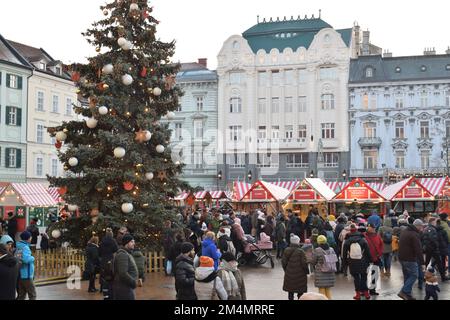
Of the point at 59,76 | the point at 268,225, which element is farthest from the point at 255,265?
the point at 59,76

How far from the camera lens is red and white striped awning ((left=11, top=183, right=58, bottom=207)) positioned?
96.0ft

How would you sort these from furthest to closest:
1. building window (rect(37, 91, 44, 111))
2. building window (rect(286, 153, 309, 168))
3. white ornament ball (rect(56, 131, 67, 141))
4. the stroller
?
1. building window (rect(286, 153, 309, 168))
2. building window (rect(37, 91, 44, 111))
3. the stroller
4. white ornament ball (rect(56, 131, 67, 141))

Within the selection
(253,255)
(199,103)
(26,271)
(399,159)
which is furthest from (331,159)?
(26,271)

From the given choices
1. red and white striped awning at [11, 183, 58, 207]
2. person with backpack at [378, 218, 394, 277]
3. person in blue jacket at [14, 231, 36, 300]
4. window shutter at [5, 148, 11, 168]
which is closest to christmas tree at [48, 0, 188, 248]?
person in blue jacket at [14, 231, 36, 300]

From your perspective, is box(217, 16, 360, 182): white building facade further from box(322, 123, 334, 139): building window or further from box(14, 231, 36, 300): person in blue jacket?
box(14, 231, 36, 300): person in blue jacket

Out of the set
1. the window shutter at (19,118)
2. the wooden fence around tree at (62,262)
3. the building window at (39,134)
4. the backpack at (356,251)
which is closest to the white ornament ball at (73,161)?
the wooden fence around tree at (62,262)

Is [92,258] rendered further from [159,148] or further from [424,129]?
[424,129]

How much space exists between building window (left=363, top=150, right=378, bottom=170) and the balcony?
0.59m

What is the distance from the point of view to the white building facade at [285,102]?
187 ft

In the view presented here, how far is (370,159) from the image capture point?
56.9m

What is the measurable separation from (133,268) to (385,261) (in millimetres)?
10570

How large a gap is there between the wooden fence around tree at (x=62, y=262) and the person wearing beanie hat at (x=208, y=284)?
1019 cm

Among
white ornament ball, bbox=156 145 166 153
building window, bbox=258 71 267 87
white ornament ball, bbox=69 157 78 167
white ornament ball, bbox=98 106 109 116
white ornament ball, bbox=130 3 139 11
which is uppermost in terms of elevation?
building window, bbox=258 71 267 87

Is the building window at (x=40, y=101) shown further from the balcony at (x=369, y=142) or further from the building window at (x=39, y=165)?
the balcony at (x=369, y=142)
